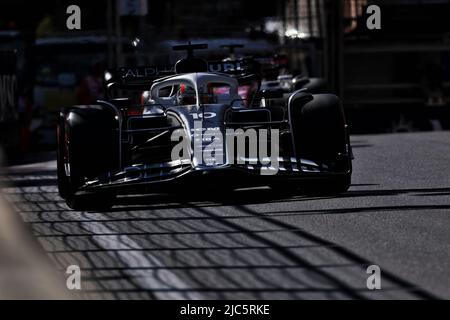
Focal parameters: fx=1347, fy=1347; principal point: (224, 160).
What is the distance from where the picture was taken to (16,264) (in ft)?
24.4

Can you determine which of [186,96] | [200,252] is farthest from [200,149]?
[200,252]

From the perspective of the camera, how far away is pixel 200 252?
8773 mm

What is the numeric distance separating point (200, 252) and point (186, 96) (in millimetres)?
4914

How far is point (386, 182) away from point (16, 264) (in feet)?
21.9

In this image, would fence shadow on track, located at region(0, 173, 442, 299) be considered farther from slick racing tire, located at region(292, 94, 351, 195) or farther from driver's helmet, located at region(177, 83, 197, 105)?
driver's helmet, located at region(177, 83, 197, 105)

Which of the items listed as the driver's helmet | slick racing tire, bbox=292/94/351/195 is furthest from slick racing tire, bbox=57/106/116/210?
slick racing tire, bbox=292/94/351/195

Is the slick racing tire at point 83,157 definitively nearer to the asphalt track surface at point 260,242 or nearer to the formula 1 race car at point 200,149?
the formula 1 race car at point 200,149

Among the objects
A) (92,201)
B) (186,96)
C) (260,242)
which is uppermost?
(186,96)

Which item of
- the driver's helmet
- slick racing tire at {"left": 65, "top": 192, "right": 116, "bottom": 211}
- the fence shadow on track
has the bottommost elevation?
slick racing tire at {"left": 65, "top": 192, "right": 116, "bottom": 211}

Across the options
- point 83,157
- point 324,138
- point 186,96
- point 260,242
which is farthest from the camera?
point 186,96

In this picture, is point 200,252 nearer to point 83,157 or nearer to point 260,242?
point 260,242

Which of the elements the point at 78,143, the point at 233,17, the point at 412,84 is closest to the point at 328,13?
the point at 412,84

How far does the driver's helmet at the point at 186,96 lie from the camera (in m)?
13.5

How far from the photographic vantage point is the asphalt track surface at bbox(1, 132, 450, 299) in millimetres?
7418
